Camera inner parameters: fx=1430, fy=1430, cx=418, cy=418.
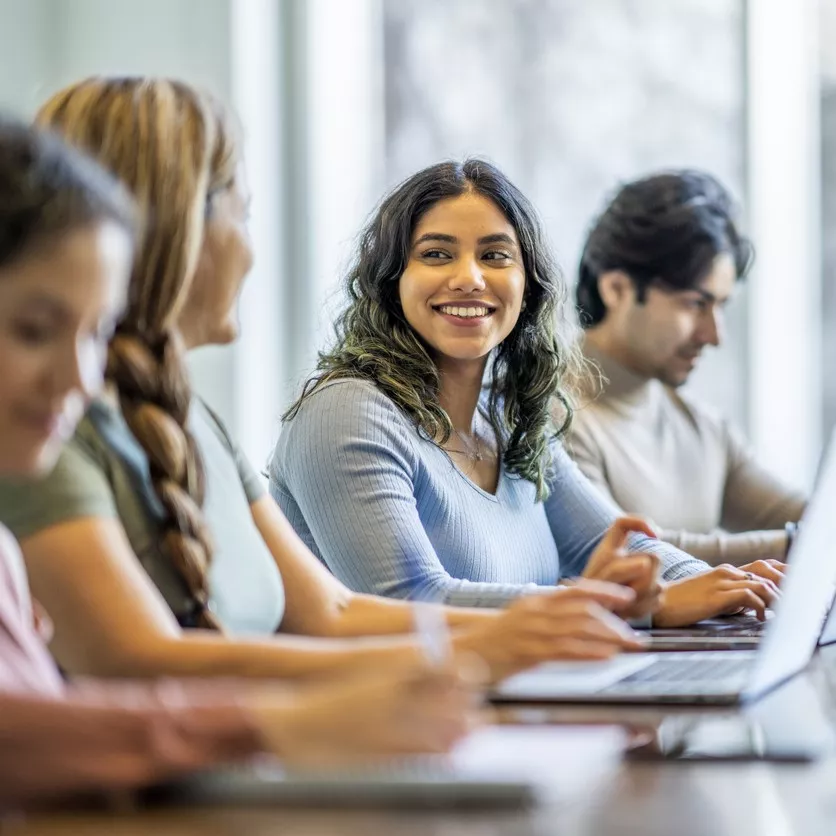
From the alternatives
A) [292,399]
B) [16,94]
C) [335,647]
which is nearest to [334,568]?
[292,399]

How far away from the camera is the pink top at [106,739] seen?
2.75ft

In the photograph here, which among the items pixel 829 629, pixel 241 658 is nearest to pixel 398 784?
pixel 241 658

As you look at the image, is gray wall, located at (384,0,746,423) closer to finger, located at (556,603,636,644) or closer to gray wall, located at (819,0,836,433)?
gray wall, located at (819,0,836,433)

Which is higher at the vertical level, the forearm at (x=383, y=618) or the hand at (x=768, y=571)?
the forearm at (x=383, y=618)

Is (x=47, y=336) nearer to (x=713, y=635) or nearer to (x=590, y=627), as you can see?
(x=590, y=627)

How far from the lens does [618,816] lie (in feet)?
2.73

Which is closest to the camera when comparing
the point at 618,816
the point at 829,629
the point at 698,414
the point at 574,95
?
the point at 618,816

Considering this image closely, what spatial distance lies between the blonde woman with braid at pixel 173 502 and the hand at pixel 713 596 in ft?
1.06

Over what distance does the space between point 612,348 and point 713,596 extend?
1.24 meters

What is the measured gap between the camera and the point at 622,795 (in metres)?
0.88

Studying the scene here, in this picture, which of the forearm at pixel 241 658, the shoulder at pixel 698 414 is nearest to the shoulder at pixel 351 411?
the forearm at pixel 241 658

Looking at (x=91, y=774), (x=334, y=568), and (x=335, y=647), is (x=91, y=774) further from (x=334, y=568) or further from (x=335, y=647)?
(x=334, y=568)

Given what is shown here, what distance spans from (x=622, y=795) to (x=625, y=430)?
80.6 inches

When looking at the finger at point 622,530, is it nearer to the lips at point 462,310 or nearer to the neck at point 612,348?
the lips at point 462,310
